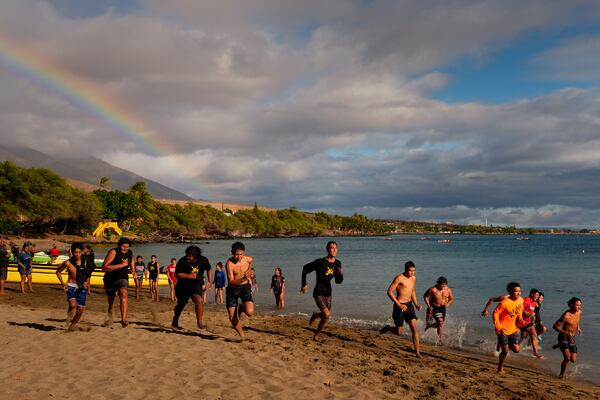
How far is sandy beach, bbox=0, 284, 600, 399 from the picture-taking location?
677cm

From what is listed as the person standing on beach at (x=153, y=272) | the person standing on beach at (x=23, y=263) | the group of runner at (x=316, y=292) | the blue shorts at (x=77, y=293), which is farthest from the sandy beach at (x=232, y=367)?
the person standing on beach at (x=23, y=263)

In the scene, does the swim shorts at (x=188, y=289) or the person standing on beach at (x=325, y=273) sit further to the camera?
the swim shorts at (x=188, y=289)

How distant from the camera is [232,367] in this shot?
7766 mm

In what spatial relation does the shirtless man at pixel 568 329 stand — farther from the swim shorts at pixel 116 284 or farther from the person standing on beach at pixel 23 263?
the person standing on beach at pixel 23 263

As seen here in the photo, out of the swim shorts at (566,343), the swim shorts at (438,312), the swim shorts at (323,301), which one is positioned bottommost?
the swim shorts at (566,343)

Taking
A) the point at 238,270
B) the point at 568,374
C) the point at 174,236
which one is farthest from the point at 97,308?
the point at 174,236

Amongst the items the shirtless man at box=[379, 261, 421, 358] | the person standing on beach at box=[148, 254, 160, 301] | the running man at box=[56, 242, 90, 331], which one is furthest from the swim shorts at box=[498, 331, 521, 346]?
the person standing on beach at box=[148, 254, 160, 301]

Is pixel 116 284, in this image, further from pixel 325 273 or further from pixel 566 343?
pixel 566 343

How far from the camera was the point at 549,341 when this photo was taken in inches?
530

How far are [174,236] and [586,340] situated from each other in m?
112

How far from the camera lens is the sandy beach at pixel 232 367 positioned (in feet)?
22.2

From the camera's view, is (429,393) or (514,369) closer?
(429,393)

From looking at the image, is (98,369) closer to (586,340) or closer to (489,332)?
(489,332)

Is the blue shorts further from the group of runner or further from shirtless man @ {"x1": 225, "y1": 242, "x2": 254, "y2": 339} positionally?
shirtless man @ {"x1": 225, "y1": 242, "x2": 254, "y2": 339}
